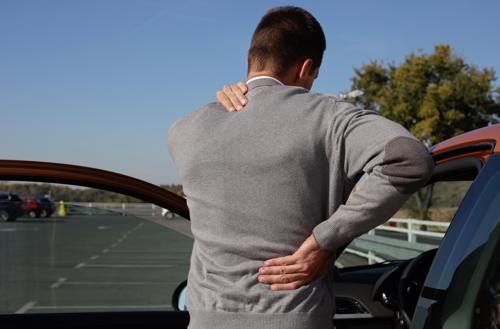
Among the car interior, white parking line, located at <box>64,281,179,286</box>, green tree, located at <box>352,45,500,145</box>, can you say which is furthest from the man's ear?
green tree, located at <box>352,45,500,145</box>

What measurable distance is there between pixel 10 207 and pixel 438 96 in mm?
35391

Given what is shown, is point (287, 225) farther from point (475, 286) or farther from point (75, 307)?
point (75, 307)

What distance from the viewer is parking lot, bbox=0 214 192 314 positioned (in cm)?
281

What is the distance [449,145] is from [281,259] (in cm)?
91

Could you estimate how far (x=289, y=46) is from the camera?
194cm

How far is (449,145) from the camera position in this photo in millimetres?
2426

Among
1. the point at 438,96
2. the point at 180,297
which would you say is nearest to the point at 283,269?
the point at 180,297

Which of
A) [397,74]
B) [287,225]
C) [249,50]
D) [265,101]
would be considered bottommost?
[287,225]

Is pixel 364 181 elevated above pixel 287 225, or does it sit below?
above

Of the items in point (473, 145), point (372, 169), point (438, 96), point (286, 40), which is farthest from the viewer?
point (438, 96)

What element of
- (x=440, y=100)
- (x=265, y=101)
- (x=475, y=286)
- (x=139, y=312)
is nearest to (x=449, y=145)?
(x=475, y=286)

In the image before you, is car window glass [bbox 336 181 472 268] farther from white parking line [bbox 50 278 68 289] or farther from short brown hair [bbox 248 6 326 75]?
white parking line [bbox 50 278 68 289]

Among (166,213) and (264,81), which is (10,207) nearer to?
(166,213)

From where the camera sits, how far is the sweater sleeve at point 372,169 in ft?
5.62
